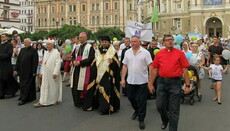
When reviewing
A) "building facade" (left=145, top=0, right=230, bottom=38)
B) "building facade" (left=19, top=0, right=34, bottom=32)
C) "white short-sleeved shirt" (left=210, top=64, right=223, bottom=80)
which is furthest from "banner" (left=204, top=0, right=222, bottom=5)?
"building facade" (left=19, top=0, right=34, bottom=32)

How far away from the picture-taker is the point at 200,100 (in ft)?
29.5

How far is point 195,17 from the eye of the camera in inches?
2328

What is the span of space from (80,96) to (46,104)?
116cm

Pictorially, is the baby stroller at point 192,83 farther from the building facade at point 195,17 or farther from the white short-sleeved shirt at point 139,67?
the building facade at point 195,17

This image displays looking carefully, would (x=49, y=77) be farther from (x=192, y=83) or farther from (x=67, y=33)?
(x=67, y=33)

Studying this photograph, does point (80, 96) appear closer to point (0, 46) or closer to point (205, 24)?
point (0, 46)

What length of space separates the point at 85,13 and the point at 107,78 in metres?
83.8

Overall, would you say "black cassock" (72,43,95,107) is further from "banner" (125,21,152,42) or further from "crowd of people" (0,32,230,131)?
"banner" (125,21,152,42)

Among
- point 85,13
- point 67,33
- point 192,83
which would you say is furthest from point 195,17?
point 192,83

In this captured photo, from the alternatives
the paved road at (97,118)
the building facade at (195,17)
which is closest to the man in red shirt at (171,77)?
the paved road at (97,118)

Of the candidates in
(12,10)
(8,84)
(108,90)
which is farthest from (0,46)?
(12,10)

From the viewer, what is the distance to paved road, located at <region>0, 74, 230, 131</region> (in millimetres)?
6269

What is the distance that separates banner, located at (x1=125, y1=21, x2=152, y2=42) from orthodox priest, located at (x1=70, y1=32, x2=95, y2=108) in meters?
3.17

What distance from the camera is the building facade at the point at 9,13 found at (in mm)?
46250
